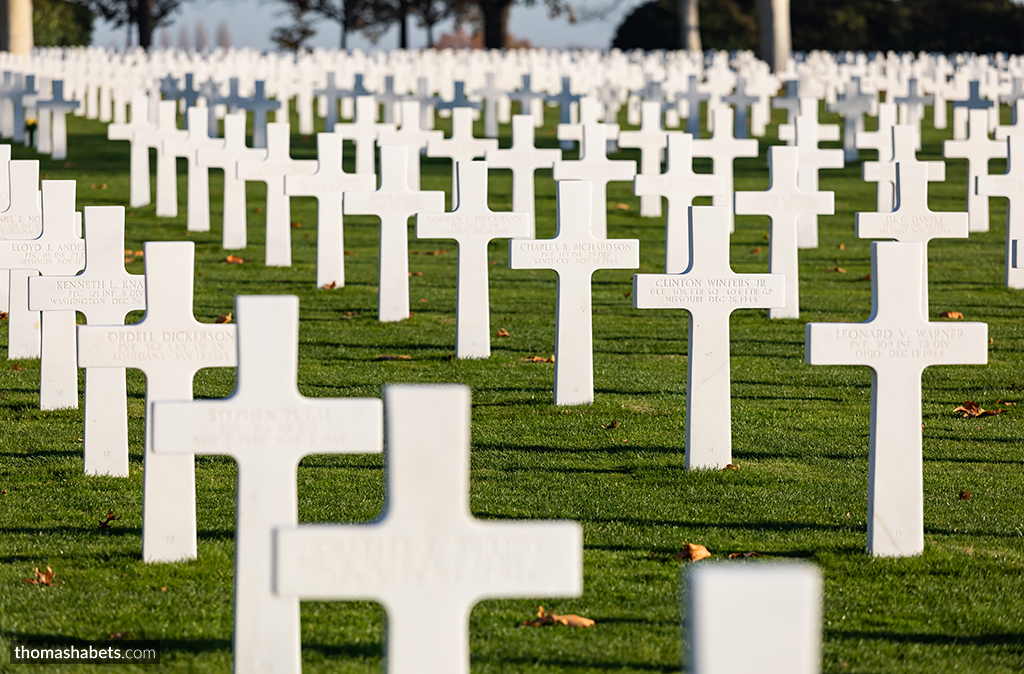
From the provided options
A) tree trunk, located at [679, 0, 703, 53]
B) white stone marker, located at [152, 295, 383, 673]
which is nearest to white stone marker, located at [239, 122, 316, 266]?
white stone marker, located at [152, 295, 383, 673]

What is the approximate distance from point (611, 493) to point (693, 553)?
90 centimetres

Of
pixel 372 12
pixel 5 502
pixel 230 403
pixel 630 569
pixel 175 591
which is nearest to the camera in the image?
pixel 230 403

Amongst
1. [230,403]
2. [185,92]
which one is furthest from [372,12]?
[230,403]

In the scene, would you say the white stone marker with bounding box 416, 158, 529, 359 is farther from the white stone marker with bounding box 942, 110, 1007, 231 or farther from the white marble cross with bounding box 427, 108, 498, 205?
the white stone marker with bounding box 942, 110, 1007, 231

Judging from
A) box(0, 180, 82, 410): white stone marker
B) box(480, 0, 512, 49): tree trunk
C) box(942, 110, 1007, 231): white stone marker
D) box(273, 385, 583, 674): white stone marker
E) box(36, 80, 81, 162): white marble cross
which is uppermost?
box(480, 0, 512, 49): tree trunk

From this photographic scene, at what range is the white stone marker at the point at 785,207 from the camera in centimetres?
1011

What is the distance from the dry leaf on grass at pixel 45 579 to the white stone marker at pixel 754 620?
317 cm

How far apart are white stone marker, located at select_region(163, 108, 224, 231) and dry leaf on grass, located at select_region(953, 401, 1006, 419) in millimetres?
7627

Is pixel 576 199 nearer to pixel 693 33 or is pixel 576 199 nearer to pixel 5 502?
pixel 5 502

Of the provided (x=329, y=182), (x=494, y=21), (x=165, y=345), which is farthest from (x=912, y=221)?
(x=494, y=21)

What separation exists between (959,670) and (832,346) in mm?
1286

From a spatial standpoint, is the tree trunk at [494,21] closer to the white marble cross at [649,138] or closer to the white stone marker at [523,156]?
the white marble cross at [649,138]

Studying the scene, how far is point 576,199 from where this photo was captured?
7504 millimetres

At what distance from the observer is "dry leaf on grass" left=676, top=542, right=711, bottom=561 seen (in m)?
5.27
